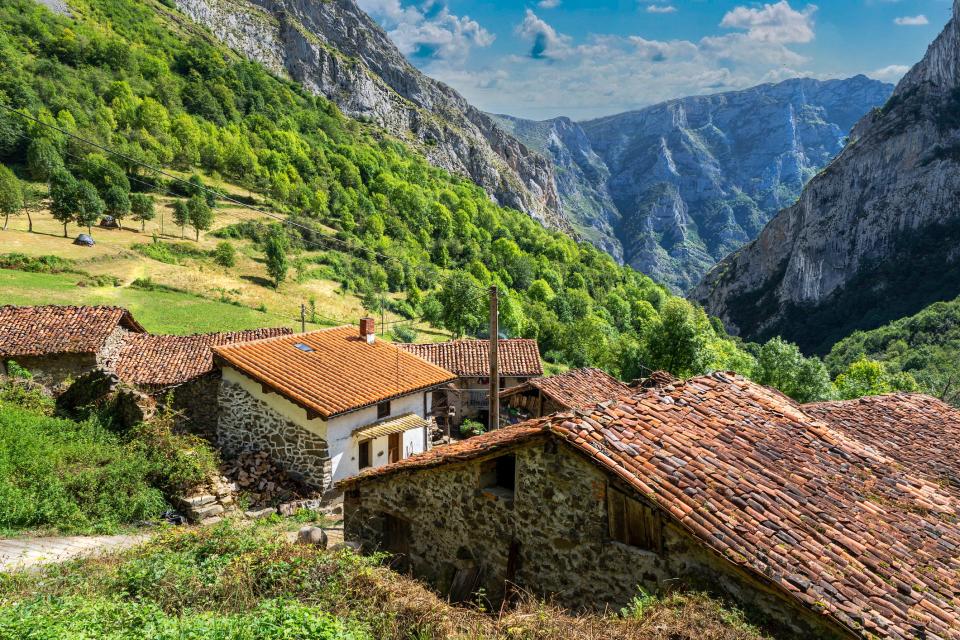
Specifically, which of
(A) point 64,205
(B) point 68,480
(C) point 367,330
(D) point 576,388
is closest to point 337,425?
(C) point 367,330

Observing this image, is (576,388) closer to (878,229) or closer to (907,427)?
(907,427)

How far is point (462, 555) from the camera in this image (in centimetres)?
915

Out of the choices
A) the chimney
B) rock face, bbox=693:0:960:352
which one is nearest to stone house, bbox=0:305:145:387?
the chimney

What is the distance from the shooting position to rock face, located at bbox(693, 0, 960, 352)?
11262cm

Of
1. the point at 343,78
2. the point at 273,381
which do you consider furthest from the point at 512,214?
the point at 273,381

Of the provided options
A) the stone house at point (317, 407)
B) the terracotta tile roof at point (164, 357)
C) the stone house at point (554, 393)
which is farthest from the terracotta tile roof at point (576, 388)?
the terracotta tile roof at point (164, 357)

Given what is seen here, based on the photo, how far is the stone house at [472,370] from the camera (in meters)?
32.8

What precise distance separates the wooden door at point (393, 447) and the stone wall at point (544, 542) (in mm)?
11047

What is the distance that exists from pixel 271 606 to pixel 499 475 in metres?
4.16

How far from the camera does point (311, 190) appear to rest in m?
102

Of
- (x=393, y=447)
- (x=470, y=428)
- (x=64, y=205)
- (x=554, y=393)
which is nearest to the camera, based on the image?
(x=393, y=447)

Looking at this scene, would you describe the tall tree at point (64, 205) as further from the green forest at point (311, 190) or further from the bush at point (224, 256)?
the bush at point (224, 256)

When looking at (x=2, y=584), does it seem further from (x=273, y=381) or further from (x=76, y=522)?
(x=273, y=381)

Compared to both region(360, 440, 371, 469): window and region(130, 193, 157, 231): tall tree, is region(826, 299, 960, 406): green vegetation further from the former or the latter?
region(130, 193, 157, 231): tall tree
